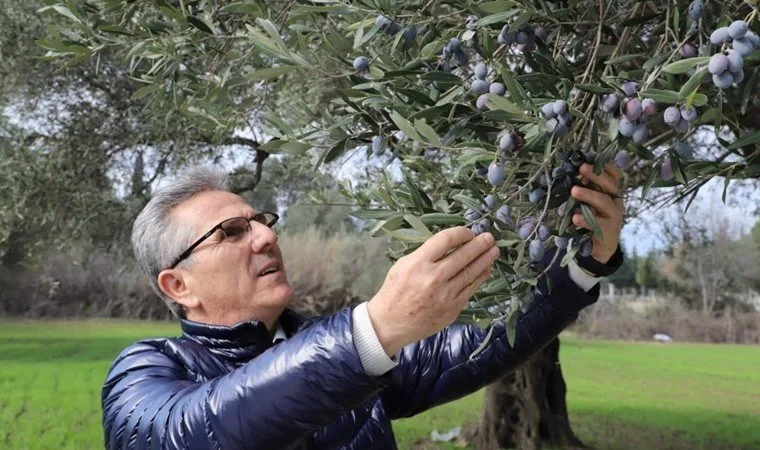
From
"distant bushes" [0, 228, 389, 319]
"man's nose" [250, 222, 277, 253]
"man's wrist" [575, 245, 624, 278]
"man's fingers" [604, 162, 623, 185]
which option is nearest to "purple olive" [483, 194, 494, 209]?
"man's fingers" [604, 162, 623, 185]

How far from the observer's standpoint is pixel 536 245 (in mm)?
1377

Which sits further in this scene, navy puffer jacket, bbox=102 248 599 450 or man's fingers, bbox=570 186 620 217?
man's fingers, bbox=570 186 620 217

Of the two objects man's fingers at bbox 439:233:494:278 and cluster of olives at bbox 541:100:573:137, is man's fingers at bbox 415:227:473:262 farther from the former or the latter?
cluster of olives at bbox 541:100:573:137

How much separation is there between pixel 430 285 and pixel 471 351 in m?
1.02

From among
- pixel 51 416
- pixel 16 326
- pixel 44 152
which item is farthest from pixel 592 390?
pixel 16 326

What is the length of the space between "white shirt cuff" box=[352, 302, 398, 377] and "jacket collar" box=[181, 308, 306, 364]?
67 centimetres

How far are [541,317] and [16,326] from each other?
27.4 metres

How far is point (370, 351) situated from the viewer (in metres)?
1.25

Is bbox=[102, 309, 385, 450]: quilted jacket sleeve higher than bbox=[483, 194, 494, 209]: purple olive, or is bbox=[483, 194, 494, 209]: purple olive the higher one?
bbox=[483, 194, 494, 209]: purple olive

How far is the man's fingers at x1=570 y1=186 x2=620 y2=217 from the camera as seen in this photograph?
4.91 ft

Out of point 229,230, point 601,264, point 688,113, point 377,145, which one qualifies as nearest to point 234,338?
point 229,230

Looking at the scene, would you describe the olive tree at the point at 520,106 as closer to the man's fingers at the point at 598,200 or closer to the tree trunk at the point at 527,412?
the man's fingers at the point at 598,200

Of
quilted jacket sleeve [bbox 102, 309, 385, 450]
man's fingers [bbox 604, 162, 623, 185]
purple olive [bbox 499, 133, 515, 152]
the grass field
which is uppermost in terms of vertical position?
purple olive [bbox 499, 133, 515, 152]

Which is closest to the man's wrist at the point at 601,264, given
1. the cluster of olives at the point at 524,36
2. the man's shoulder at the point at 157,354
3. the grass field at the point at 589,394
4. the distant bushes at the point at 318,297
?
the cluster of olives at the point at 524,36
